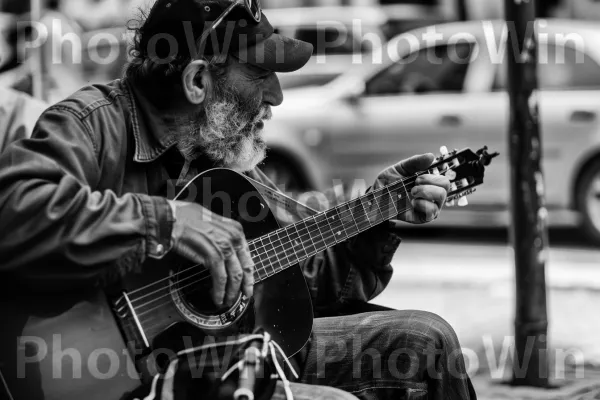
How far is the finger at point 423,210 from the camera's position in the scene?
2915 mm

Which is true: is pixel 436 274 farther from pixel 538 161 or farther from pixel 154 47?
pixel 154 47

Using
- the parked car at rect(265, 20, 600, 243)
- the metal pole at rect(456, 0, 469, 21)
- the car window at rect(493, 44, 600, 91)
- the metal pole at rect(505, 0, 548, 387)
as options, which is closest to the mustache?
the metal pole at rect(505, 0, 548, 387)

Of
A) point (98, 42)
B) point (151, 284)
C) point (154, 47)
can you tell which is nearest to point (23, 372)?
point (151, 284)

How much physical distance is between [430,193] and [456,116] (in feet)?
19.0

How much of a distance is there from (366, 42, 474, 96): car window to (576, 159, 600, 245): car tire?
4.29 feet

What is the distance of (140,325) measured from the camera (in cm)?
248

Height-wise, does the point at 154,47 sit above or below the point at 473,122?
above

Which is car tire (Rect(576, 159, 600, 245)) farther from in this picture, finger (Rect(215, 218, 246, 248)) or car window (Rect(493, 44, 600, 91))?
finger (Rect(215, 218, 246, 248))

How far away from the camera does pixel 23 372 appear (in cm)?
233

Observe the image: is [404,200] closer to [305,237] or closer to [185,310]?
[305,237]

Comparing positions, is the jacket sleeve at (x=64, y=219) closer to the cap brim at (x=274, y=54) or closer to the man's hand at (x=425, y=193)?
the cap brim at (x=274, y=54)

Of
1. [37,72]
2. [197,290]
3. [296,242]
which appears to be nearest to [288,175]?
[37,72]

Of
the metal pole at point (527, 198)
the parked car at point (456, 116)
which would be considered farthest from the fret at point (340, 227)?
the parked car at point (456, 116)

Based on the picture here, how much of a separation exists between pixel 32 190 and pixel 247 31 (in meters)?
0.83
